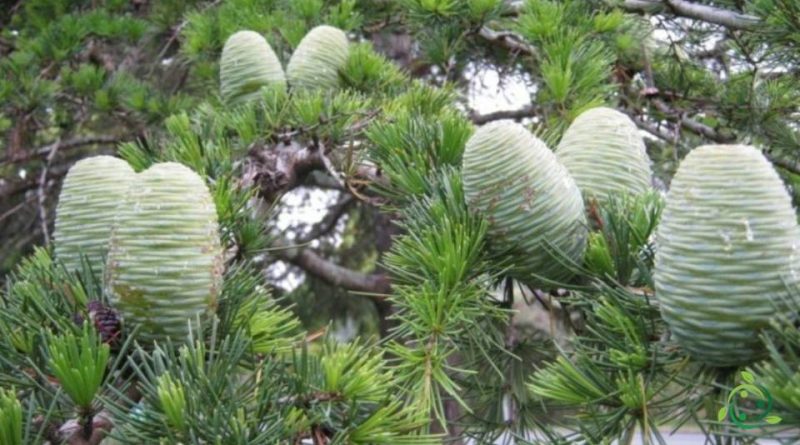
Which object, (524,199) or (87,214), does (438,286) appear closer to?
(524,199)

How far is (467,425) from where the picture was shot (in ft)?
2.64

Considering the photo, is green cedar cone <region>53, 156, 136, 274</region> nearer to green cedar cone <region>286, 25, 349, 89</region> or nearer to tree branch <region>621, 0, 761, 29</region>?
green cedar cone <region>286, 25, 349, 89</region>

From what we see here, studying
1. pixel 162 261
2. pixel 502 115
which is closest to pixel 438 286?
pixel 162 261

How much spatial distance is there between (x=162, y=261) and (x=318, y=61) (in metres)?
0.80

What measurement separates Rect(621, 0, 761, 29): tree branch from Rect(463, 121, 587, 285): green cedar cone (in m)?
0.51

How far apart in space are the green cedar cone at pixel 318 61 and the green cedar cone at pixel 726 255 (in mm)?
900

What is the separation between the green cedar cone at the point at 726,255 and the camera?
21.3 inches

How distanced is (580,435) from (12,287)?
1.81ft

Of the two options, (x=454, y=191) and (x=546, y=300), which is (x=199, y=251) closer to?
(x=454, y=191)

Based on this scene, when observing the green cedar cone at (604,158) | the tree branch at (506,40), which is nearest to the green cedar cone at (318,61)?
the tree branch at (506,40)

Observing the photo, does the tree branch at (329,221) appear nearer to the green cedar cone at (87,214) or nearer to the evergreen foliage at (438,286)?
the evergreen foliage at (438,286)

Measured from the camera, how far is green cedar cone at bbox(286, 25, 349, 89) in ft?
4.48

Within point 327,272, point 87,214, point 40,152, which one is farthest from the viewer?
point 327,272

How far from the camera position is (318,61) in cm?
138
